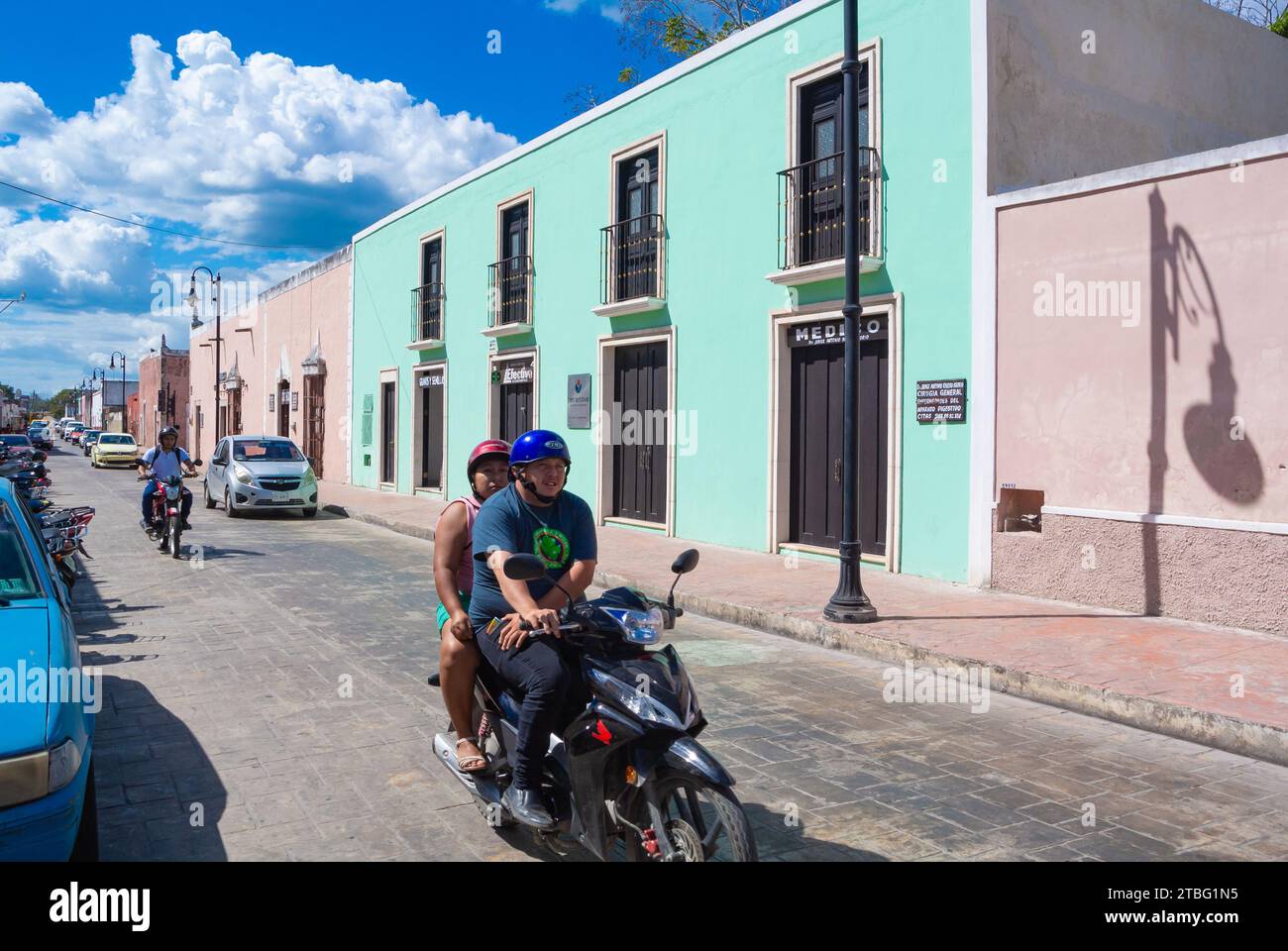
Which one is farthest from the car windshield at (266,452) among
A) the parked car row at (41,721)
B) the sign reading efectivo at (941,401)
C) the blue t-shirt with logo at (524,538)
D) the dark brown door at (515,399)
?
the blue t-shirt with logo at (524,538)

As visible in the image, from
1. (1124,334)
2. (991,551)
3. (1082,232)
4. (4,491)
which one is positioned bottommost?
(991,551)

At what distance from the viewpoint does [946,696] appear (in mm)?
6641

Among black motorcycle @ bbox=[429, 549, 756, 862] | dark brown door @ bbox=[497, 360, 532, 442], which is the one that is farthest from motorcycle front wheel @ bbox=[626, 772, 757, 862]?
dark brown door @ bbox=[497, 360, 532, 442]

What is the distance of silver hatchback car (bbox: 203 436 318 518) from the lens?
18.3 metres

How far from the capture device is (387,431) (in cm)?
2588

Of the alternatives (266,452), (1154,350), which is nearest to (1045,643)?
(1154,350)

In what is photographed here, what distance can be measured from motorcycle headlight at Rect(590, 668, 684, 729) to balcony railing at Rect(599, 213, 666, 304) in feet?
39.9

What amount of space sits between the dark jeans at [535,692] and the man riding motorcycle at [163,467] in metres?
10.5

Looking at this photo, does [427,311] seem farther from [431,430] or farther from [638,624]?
[638,624]

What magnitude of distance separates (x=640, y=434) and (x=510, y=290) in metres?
5.47
